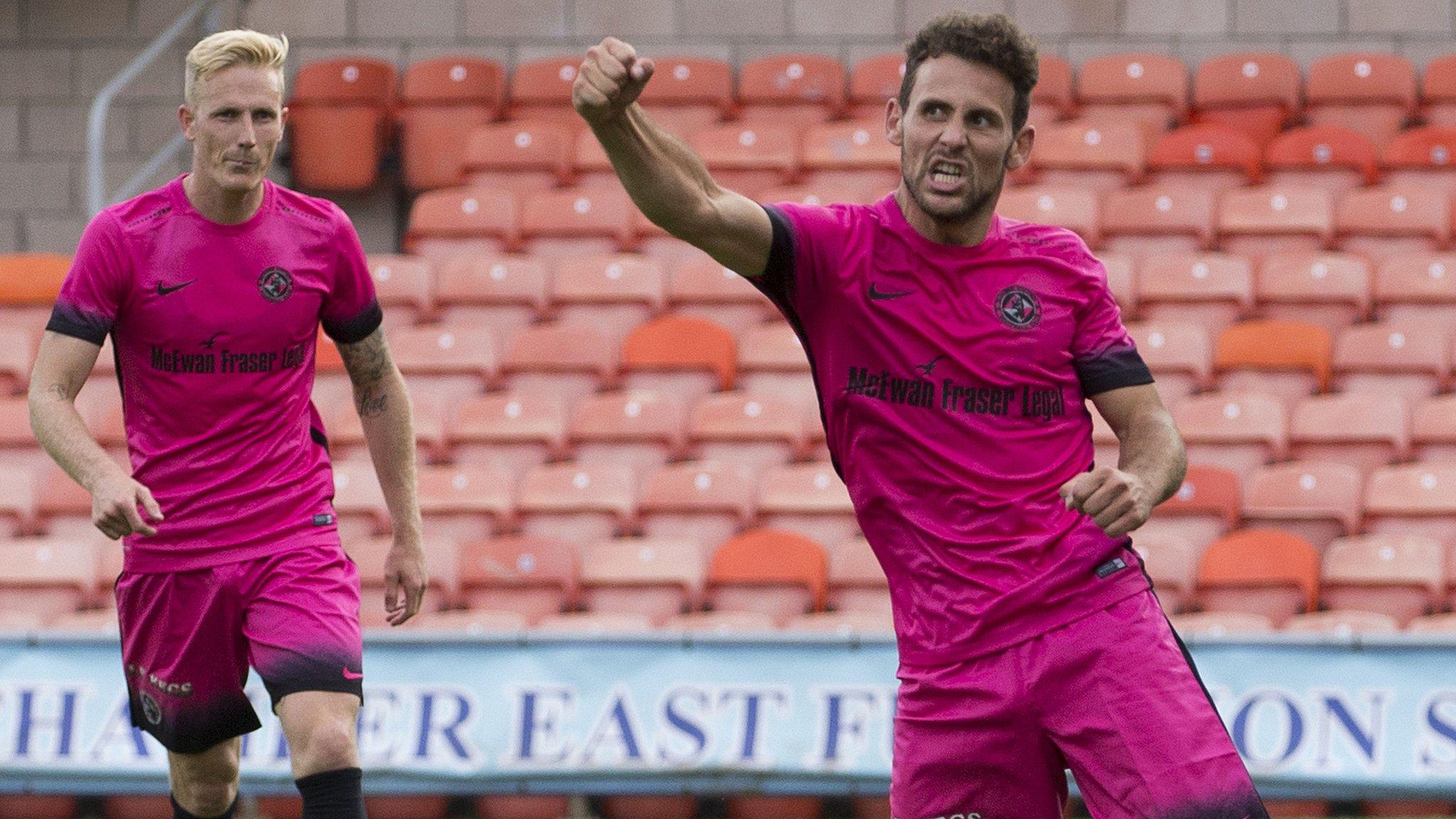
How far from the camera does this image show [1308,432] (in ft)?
30.8

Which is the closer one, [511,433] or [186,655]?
[186,655]

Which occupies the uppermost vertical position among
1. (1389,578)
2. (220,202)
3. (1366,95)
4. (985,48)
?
(1366,95)

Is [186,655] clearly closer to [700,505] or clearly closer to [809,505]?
[700,505]

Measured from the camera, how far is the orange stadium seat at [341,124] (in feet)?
42.3

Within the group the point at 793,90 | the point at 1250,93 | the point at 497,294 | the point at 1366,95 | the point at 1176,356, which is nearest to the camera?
the point at 1176,356

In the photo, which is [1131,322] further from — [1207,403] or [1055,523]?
[1055,523]

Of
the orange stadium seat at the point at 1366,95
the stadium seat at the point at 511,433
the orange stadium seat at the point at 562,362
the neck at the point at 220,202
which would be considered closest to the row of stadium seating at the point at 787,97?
the orange stadium seat at the point at 1366,95

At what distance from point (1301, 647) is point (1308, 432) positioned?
8.33 feet

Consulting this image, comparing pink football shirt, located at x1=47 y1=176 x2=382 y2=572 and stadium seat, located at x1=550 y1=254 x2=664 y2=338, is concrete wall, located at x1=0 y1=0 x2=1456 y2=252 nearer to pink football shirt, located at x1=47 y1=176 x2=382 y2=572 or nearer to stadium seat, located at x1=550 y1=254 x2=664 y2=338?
stadium seat, located at x1=550 y1=254 x2=664 y2=338

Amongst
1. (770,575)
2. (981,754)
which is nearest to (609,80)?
(981,754)

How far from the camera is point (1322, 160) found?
1198 centimetres

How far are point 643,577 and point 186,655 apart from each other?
3601mm

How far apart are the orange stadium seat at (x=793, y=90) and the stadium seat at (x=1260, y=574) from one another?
5.37m

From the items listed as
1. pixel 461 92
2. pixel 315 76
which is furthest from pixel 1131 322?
pixel 315 76
